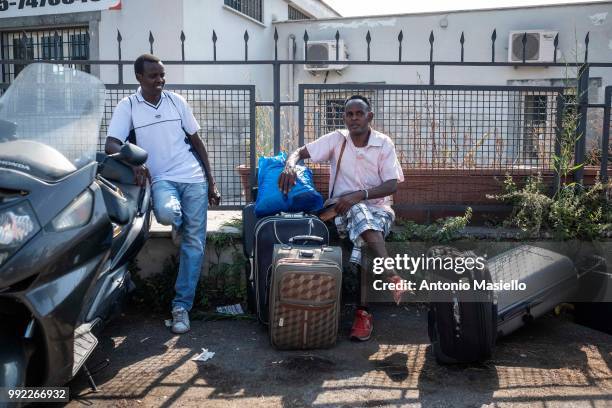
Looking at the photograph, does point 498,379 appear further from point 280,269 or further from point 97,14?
point 97,14

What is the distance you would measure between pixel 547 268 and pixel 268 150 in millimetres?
2836

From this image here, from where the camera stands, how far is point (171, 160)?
4102mm

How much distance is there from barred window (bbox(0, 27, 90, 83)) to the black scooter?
839 centimetres

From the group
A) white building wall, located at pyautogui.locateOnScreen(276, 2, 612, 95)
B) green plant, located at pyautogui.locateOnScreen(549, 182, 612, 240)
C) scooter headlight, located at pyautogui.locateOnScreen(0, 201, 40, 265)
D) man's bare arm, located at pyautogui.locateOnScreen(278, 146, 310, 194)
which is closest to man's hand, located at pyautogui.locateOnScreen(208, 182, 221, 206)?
man's bare arm, located at pyautogui.locateOnScreen(278, 146, 310, 194)

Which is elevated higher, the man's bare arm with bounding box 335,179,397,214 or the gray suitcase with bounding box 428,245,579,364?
the man's bare arm with bounding box 335,179,397,214

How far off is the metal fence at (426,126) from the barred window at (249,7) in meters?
7.03

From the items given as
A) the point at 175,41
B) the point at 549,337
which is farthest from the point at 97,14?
the point at 549,337

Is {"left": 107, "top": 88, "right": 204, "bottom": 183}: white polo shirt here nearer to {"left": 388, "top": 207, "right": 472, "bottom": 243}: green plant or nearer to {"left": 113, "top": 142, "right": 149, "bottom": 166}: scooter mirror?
{"left": 113, "top": 142, "right": 149, "bottom": 166}: scooter mirror

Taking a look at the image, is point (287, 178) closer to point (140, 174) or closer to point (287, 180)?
point (287, 180)

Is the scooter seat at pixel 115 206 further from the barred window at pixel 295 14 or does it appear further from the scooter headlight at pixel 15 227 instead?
the barred window at pixel 295 14

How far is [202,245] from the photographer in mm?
4125

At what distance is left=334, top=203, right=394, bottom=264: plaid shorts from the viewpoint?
3957 millimetres

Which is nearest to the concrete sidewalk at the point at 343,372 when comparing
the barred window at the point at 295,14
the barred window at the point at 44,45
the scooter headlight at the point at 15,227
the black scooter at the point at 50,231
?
the black scooter at the point at 50,231

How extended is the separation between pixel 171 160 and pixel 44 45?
8.20 m
